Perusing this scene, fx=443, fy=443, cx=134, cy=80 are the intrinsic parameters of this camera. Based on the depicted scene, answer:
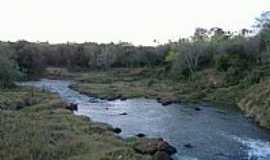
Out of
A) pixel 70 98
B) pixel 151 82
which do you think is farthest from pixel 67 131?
pixel 151 82

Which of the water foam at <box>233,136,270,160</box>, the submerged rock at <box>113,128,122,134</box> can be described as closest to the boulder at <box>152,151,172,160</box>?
the water foam at <box>233,136,270,160</box>

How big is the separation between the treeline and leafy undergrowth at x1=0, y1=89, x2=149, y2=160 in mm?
35221

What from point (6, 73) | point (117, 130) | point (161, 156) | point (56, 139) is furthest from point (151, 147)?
point (6, 73)

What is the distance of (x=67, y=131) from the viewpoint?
1495 inches

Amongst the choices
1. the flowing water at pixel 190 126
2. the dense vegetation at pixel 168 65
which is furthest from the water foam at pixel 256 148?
the dense vegetation at pixel 168 65

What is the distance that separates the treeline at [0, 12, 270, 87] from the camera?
88.6m

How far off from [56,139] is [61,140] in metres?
0.56

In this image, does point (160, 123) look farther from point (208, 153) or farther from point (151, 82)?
point (151, 82)

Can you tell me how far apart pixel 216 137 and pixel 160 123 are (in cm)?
924

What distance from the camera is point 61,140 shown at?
33.5m

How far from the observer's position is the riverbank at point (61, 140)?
95.2ft

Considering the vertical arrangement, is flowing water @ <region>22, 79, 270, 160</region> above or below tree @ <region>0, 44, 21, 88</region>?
below

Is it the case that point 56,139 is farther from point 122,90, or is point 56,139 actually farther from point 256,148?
point 122,90

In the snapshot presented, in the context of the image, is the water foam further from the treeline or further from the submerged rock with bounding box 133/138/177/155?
the treeline
